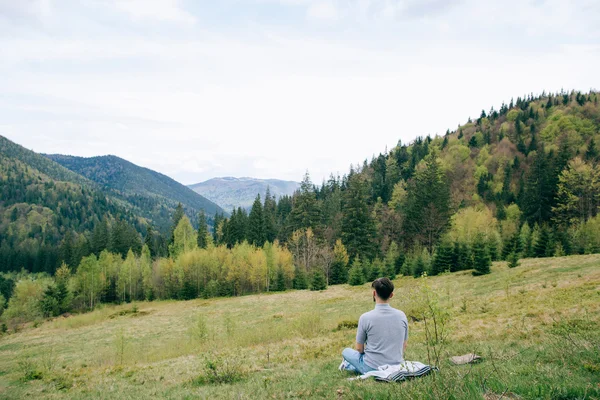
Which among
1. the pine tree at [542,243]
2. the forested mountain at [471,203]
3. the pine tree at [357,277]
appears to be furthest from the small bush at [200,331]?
the pine tree at [542,243]

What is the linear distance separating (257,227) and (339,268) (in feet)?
97.1

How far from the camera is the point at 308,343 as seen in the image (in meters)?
15.7

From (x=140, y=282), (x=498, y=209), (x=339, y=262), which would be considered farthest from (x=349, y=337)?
(x=498, y=209)

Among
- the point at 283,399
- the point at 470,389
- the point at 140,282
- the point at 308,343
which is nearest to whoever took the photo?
the point at 470,389

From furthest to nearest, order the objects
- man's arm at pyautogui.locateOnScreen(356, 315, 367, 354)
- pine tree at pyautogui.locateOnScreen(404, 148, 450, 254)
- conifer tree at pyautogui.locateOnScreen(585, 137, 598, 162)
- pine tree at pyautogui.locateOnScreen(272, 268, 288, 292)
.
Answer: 1. conifer tree at pyautogui.locateOnScreen(585, 137, 598, 162)
2. pine tree at pyautogui.locateOnScreen(404, 148, 450, 254)
3. pine tree at pyautogui.locateOnScreen(272, 268, 288, 292)
4. man's arm at pyautogui.locateOnScreen(356, 315, 367, 354)

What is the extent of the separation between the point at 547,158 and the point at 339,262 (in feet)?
187

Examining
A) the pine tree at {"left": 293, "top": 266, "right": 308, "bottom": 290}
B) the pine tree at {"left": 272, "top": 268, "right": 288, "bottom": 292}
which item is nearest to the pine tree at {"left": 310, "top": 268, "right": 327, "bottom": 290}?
the pine tree at {"left": 293, "top": 266, "right": 308, "bottom": 290}

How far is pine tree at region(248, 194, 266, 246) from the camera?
277 ft

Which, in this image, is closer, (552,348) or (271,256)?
(552,348)

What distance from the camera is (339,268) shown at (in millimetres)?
63375

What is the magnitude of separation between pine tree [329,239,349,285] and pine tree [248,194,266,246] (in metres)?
26.0

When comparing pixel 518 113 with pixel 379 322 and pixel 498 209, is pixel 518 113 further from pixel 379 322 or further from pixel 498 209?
pixel 379 322

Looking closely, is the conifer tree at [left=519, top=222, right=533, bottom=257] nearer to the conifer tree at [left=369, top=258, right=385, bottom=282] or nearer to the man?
the conifer tree at [left=369, top=258, right=385, bottom=282]

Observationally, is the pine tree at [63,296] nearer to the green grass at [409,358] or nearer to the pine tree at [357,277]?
the green grass at [409,358]
